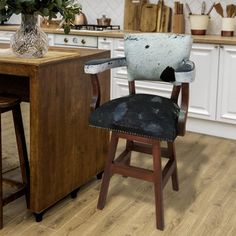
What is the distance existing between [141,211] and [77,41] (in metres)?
2.42

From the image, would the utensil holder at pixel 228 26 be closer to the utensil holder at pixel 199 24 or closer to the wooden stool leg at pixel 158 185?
the utensil holder at pixel 199 24

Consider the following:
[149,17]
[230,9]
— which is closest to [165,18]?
[149,17]

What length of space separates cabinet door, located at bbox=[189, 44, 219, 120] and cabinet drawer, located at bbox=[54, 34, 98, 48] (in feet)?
3.46

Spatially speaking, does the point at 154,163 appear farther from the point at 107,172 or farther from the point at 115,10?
the point at 115,10

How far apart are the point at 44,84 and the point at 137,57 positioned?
63 centimetres

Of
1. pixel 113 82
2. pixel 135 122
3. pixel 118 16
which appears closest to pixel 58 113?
pixel 135 122

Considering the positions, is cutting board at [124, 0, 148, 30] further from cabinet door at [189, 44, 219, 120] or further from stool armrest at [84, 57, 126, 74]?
stool armrest at [84, 57, 126, 74]

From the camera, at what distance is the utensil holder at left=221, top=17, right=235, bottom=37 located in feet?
12.9

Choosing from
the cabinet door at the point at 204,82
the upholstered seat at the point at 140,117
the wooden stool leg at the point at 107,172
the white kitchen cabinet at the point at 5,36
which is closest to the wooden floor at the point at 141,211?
the wooden stool leg at the point at 107,172

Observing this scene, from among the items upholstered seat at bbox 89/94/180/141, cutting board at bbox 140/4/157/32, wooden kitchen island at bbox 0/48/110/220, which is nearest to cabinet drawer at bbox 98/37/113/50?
cutting board at bbox 140/4/157/32

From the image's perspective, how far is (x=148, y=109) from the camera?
2191 mm

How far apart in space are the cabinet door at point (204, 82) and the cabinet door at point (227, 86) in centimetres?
4

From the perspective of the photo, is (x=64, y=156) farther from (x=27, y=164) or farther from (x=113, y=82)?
(x=113, y=82)

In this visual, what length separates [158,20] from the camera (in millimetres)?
4309
